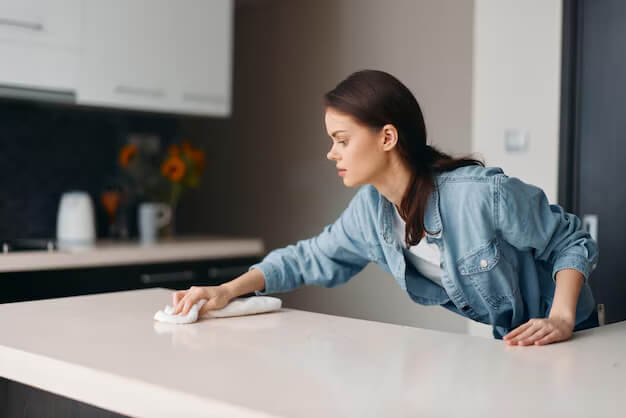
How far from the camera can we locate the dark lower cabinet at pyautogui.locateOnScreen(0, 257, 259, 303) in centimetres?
266

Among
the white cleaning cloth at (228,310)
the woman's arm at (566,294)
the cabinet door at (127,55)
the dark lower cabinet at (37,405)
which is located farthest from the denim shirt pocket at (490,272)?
the cabinet door at (127,55)

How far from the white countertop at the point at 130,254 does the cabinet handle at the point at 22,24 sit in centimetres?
85

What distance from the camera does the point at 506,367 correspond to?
3.62 ft

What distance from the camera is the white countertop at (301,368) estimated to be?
0.90 metres

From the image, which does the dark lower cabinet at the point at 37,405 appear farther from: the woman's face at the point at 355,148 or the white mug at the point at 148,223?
the white mug at the point at 148,223

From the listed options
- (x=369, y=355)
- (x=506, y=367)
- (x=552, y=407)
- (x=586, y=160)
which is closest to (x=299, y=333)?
(x=369, y=355)

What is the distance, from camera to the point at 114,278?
2916 mm

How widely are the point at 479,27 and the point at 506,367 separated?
6.86 feet

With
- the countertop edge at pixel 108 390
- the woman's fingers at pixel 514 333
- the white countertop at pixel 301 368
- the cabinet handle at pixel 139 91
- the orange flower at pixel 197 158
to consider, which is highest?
the cabinet handle at pixel 139 91

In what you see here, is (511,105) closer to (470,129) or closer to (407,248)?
(470,129)

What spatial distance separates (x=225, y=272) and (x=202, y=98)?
79 cm

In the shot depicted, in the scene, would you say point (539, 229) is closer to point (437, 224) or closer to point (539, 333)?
point (437, 224)

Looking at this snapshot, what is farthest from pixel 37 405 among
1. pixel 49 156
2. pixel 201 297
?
pixel 49 156

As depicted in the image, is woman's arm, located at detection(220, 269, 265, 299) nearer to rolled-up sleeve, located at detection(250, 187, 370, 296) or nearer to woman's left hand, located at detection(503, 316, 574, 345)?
rolled-up sleeve, located at detection(250, 187, 370, 296)
